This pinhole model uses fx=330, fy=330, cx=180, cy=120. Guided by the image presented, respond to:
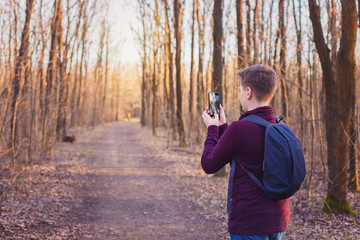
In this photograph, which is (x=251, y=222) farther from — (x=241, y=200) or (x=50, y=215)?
(x=50, y=215)

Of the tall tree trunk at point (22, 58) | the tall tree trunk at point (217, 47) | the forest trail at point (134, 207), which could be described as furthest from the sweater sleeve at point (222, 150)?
the tall tree trunk at point (217, 47)

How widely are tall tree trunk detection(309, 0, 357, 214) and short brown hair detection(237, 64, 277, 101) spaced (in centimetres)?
446

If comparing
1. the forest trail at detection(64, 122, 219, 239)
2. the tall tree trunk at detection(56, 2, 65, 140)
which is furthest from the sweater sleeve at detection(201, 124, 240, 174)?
the tall tree trunk at detection(56, 2, 65, 140)

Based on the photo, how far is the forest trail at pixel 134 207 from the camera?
5.81 metres

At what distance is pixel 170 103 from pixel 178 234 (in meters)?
16.2

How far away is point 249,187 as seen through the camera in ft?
6.45

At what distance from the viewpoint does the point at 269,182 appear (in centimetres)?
189

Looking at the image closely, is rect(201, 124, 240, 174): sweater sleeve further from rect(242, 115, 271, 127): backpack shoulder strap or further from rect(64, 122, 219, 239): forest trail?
rect(64, 122, 219, 239): forest trail

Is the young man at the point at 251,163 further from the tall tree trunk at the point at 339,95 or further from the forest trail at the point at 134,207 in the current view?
the tall tree trunk at the point at 339,95

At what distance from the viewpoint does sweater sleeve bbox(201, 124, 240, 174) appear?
196 cm

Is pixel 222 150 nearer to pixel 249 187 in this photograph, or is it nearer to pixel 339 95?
pixel 249 187

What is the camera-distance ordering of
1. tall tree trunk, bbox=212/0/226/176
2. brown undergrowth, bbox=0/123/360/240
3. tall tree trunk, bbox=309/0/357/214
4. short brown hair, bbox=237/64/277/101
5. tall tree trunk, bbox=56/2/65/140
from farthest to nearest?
tall tree trunk, bbox=56/2/65/140 → tall tree trunk, bbox=212/0/226/176 → tall tree trunk, bbox=309/0/357/214 → brown undergrowth, bbox=0/123/360/240 → short brown hair, bbox=237/64/277/101

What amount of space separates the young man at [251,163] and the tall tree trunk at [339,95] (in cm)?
447

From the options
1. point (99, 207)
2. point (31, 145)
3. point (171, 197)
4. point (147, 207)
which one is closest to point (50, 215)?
point (99, 207)
